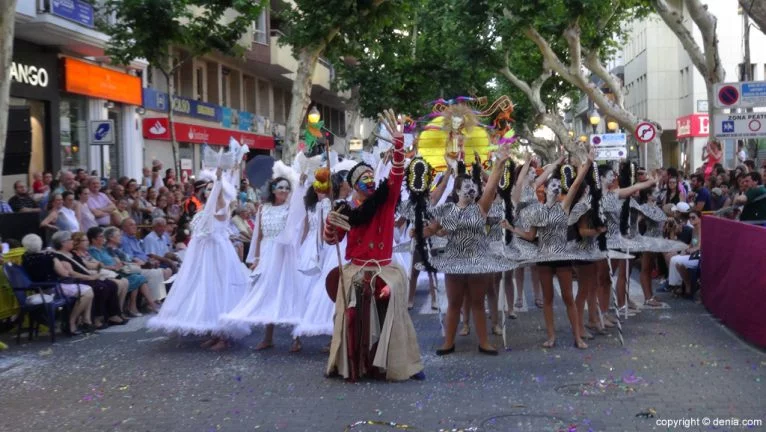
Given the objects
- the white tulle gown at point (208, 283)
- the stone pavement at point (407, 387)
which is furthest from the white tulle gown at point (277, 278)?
the stone pavement at point (407, 387)

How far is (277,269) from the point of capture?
10336mm

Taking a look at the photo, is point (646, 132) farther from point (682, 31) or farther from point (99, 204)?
point (99, 204)

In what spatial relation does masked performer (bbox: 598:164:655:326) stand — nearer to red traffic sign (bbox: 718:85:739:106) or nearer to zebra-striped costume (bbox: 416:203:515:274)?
zebra-striped costume (bbox: 416:203:515:274)

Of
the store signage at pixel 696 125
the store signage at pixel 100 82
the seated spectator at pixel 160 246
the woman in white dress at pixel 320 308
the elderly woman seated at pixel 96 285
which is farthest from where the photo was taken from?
the store signage at pixel 696 125

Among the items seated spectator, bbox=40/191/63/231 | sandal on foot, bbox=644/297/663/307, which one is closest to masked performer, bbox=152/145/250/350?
seated spectator, bbox=40/191/63/231

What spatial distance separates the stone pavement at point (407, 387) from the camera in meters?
7.14

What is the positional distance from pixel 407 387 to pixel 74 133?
16.7 m

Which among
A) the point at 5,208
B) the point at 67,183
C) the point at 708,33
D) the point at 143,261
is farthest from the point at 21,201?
the point at 708,33

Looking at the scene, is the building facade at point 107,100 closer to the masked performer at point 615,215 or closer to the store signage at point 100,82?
the store signage at point 100,82

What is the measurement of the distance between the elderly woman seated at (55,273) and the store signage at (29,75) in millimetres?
8531

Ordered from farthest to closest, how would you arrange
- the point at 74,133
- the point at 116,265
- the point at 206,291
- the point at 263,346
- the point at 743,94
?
the point at 74,133
the point at 743,94
the point at 116,265
the point at 206,291
the point at 263,346

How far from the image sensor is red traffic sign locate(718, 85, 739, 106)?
16641 mm

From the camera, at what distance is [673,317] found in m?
12.0

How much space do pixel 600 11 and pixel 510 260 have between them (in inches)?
653
